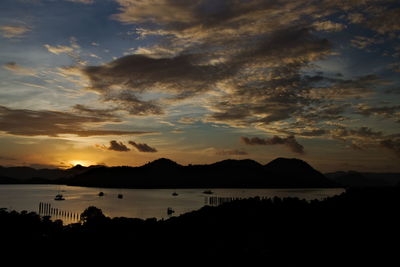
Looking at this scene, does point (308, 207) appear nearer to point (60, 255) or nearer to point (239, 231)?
point (239, 231)

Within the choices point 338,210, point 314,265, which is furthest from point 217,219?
point 314,265

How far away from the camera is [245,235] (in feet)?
124

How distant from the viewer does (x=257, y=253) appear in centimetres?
3008

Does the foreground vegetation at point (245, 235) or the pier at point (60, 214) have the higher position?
the foreground vegetation at point (245, 235)

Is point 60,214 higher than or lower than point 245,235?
lower

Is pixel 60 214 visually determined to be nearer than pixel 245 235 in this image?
No

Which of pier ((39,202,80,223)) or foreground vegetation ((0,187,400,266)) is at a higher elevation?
foreground vegetation ((0,187,400,266))

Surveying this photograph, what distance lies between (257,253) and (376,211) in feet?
69.5

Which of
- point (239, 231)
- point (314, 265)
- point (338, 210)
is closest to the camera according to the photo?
point (314, 265)

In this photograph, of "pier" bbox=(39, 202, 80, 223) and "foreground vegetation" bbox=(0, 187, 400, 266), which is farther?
"pier" bbox=(39, 202, 80, 223)

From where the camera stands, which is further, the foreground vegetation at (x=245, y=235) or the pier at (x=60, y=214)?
the pier at (x=60, y=214)

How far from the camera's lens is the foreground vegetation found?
30875mm

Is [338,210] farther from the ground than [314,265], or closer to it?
farther from the ground

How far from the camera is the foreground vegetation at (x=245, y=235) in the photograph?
1216 inches
